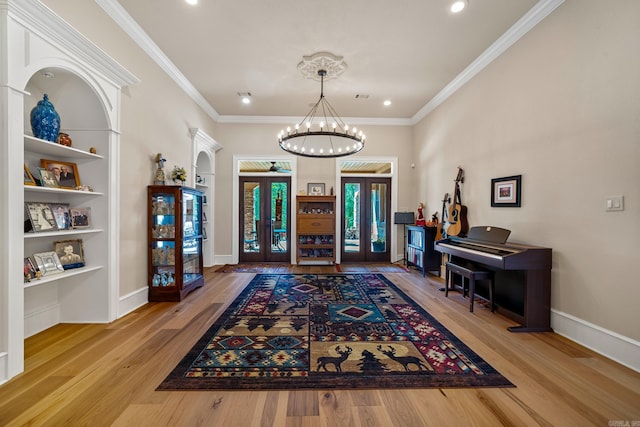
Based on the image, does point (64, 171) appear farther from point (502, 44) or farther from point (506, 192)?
point (502, 44)

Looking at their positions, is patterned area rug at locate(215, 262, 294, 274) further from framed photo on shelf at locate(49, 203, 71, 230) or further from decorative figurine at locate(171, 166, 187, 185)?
framed photo on shelf at locate(49, 203, 71, 230)

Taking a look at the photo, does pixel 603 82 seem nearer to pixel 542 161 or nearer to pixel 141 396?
pixel 542 161

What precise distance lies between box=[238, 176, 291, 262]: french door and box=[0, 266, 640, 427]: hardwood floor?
401 centimetres

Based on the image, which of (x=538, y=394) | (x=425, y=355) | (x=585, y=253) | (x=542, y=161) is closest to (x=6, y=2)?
(x=425, y=355)

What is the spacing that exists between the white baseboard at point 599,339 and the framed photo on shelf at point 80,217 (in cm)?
487

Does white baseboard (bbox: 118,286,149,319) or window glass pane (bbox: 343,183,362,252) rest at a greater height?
window glass pane (bbox: 343,183,362,252)

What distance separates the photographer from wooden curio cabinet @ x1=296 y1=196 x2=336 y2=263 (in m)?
6.18

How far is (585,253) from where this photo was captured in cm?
248

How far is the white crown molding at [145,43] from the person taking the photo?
290cm

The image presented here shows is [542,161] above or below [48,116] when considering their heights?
below

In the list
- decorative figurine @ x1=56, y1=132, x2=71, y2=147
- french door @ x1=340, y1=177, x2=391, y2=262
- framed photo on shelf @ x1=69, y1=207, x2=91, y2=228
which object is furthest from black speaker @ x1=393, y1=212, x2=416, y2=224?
decorative figurine @ x1=56, y1=132, x2=71, y2=147

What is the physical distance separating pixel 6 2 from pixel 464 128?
5.11 m

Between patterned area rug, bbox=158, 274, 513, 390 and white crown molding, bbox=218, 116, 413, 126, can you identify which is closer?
patterned area rug, bbox=158, 274, 513, 390

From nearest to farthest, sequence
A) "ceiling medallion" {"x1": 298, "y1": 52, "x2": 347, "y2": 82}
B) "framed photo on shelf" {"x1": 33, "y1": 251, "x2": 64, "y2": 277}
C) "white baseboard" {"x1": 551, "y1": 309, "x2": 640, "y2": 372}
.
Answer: "white baseboard" {"x1": 551, "y1": 309, "x2": 640, "y2": 372} < "framed photo on shelf" {"x1": 33, "y1": 251, "x2": 64, "y2": 277} < "ceiling medallion" {"x1": 298, "y1": 52, "x2": 347, "y2": 82}
